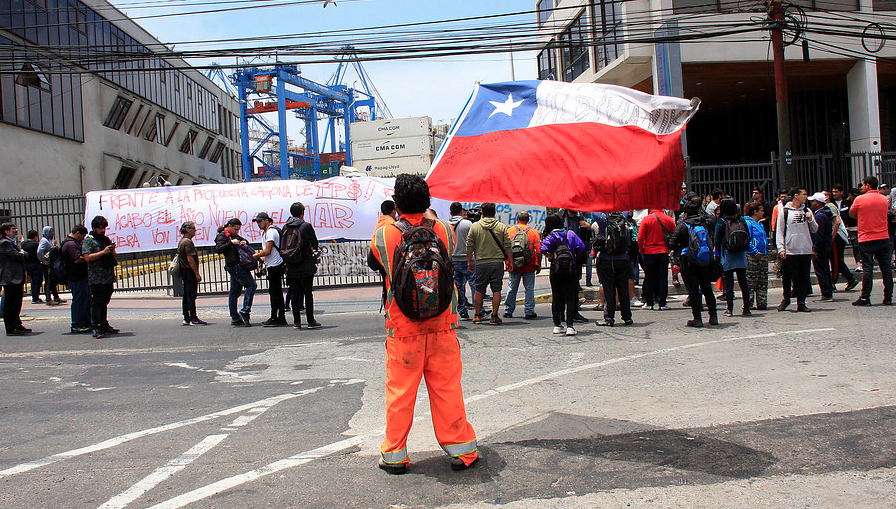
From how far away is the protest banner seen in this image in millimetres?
16109

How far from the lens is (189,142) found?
43.9 m

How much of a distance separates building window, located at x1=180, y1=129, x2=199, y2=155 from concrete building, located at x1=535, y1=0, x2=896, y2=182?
25.2 m

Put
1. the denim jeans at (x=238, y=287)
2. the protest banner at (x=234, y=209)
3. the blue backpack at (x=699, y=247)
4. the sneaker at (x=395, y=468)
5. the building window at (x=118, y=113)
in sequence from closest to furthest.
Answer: the sneaker at (x=395, y=468)
the blue backpack at (x=699, y=247)
the denim jeans at (x=238, y=287)
the protest banner at (x=234, y=209)
the building window at (x=118, y=113)

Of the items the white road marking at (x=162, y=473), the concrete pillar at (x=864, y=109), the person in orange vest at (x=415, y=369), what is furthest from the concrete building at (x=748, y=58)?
the white road marking at (x=162, y=473)

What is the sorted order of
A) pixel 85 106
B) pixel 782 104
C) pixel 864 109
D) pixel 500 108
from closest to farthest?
pixel 500 108 → pixel 782 104 → pixel 864 109 → pixel 85 106

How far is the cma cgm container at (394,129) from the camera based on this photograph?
120ft

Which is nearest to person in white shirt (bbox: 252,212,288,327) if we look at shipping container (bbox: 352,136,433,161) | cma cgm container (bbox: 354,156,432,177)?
cma cgm container (bbox: 354,156,432,177)

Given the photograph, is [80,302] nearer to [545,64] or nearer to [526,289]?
[526,289]

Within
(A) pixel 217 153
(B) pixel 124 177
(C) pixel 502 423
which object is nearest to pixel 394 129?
(B) pixel 124 177

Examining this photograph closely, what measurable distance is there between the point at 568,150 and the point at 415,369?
2.20 meters

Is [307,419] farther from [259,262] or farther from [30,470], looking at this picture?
[259,262]

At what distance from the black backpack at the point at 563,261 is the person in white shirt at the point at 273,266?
14.1ft

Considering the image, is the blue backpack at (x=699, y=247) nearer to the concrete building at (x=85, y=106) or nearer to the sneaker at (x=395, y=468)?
the sneaker at (x=395, y=468)

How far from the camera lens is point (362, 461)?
4.45 meters
